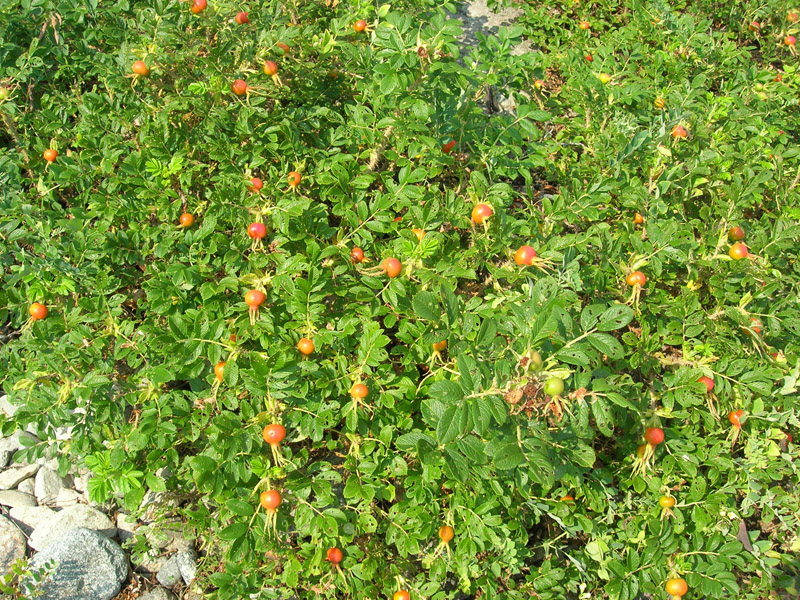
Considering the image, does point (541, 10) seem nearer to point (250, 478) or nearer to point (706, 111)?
point (706, 111)

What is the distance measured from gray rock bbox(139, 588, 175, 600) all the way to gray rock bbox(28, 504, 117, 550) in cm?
30

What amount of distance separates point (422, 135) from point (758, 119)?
6.83 feet

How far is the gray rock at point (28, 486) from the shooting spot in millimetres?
2576

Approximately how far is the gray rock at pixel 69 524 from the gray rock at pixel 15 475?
0.93 ft

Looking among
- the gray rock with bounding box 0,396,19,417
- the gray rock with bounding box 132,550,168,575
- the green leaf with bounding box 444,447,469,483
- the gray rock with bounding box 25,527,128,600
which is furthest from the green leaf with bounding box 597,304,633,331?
the gray rock with bounding box 0,396,19,417

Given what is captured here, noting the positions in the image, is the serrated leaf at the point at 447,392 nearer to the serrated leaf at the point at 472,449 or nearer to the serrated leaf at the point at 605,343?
Result: the serrated leaf at the point at 472,449

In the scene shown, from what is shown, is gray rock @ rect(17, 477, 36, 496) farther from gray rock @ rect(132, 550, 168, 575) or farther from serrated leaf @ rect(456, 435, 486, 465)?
serrated leaf @ rect(456, 435, 486, 465)

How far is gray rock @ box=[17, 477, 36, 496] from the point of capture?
258 cm

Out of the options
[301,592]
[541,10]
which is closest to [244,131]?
[301,592]

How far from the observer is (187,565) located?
7.84 ft

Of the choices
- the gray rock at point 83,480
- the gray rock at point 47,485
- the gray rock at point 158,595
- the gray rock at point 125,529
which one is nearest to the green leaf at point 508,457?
the gray rock at point 158,595

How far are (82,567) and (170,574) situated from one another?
33 centimetres

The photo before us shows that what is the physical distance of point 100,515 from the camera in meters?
2.49

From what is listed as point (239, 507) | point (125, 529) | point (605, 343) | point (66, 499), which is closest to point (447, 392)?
A: point (605, 343)
